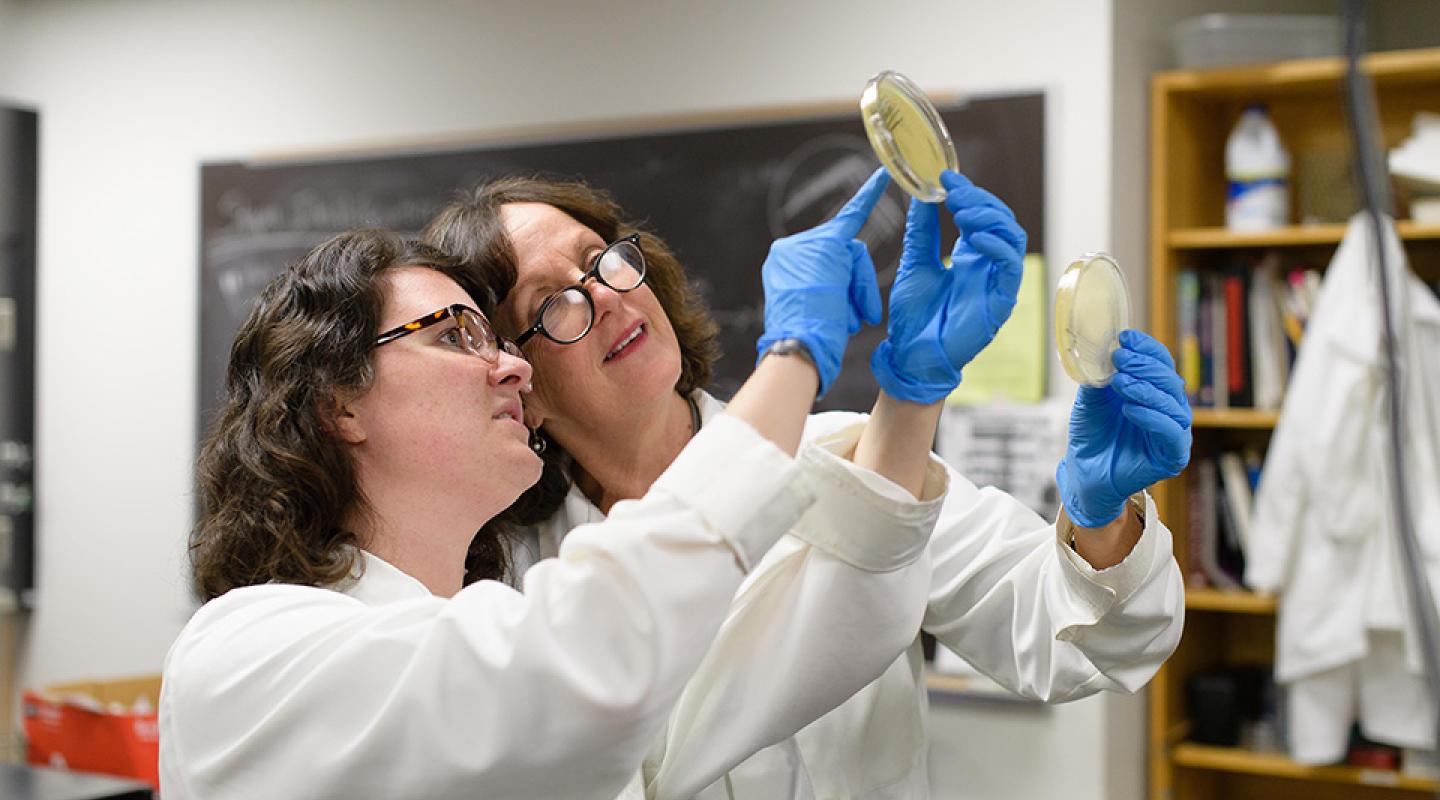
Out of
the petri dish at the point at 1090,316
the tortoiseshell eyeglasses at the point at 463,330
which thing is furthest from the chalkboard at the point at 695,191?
the tortoiseshell eyeglasses at the point at 463,330

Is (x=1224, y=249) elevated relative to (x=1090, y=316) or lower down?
elevated

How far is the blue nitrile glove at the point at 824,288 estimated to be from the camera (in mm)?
996

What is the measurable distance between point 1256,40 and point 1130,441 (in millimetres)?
2201

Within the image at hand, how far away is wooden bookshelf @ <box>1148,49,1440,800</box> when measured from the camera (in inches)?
119

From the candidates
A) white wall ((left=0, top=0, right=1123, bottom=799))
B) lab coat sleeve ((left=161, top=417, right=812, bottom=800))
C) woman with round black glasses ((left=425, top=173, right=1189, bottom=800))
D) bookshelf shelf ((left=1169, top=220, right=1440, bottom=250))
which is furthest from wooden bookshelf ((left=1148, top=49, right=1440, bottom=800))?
lab coat sleeve ((left=161, top=417, right=812, bottom=800))

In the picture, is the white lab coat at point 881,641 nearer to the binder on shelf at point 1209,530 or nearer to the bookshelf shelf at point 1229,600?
the bookshelf shelf at point 1229,600

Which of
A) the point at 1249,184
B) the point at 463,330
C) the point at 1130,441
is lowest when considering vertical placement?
the point at 1130,441

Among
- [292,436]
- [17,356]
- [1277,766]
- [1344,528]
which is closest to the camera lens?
[292,436]

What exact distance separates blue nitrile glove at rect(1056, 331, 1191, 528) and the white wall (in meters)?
1.92

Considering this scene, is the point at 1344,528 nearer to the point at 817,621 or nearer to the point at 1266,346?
the point at 1266,346

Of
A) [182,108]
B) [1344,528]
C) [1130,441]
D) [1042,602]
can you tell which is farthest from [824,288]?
[182,108]

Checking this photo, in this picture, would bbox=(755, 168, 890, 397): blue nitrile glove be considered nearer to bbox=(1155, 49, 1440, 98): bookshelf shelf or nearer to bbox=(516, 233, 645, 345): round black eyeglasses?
bbox=(516, 233, 645, 345): round black eyeglasses

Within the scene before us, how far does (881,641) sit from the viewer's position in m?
1.13

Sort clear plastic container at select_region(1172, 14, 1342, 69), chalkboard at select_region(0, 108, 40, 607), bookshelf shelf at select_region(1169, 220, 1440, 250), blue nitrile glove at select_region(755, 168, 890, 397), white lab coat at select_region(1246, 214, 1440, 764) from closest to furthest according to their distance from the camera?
blue nitrile glove at select_region(755, 168, 890, 397)
white lab coat at select_region(1246, 214, 1440, 764)
bookshelf shelf at select_region(1169, 220, 1440, 250)
clear plastic container at select_region(1172, 14, 1342, 69)
chalkboard at select_region(0, 108, 40, 607)
